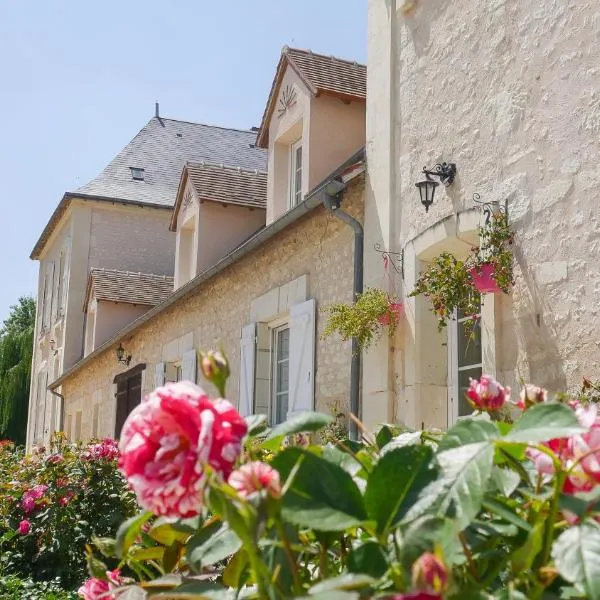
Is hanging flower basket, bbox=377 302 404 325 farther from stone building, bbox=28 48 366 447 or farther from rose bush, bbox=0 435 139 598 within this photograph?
rose bush, bbox=0 435 139 598

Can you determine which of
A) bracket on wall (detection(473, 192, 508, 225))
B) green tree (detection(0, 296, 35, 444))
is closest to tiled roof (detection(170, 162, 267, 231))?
bracket on wall (detection(473, 192, 508, 225))

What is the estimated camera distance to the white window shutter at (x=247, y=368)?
333 inches

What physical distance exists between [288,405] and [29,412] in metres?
17.0

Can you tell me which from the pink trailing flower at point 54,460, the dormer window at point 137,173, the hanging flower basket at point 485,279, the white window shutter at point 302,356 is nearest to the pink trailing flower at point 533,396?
the hanging flower basket at point 485,279

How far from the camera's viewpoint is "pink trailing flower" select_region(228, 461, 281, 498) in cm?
92

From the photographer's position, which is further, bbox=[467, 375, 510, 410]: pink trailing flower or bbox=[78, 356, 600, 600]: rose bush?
bbox=[467, 375, 510, 410]: pink trailing flower

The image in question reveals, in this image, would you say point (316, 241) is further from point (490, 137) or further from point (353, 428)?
point (490, 137)

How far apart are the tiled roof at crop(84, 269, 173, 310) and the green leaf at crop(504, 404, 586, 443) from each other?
1557 centimetres

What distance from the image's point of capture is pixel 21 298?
42.7m

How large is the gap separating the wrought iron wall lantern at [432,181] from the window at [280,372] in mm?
2892

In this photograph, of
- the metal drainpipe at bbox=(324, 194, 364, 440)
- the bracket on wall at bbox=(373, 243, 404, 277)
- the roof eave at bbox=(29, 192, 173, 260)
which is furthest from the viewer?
the roof eave at bbox=(29, 192, 173, 260)

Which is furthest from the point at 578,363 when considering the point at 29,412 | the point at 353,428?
the point at 29,412

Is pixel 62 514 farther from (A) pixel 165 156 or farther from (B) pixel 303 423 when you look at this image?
(A) pixel 165 156

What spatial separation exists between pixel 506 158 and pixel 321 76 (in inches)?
151
